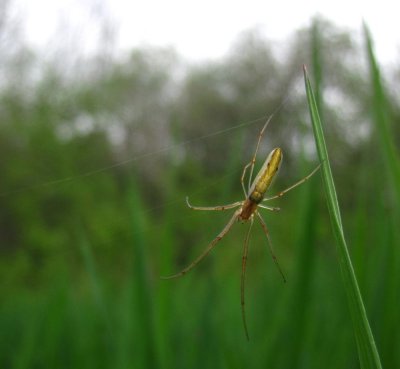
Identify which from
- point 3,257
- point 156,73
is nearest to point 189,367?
point 3,257

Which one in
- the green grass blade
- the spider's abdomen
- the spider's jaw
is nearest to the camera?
the green grass blade

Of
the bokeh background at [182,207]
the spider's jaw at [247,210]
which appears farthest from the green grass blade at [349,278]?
the spider's jaw at [247,210]

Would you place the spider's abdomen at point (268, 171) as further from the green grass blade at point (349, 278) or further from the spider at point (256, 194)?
the green grass blade at point (349, 278)

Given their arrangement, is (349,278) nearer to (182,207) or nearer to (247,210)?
(247,210)

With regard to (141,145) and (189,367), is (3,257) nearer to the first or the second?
(141,145)

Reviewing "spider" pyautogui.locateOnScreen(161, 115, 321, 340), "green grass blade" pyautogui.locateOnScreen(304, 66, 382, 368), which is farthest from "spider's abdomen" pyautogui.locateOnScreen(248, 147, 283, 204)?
"green grass blade" pyautogui.locateOnScreen(304, 66, 382, 368)

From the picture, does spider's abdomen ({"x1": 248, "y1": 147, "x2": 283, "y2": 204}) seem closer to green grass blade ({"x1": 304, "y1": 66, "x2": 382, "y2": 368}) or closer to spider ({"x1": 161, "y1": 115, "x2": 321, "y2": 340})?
spider ({"x1": 161, "y1": 115, "x2": 321, "y2": 340})
